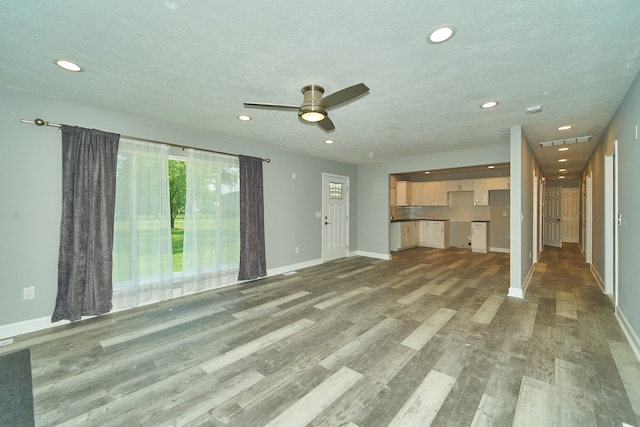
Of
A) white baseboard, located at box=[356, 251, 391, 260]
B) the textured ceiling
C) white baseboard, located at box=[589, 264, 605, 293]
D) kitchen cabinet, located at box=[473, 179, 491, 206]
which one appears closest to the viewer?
the textured ceiling

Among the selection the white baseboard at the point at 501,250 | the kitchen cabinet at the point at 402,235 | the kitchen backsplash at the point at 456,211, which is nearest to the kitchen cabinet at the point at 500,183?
the kitchen backsplash at the point at 456,211

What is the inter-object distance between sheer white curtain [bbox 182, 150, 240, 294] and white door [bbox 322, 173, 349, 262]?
7.56 feet

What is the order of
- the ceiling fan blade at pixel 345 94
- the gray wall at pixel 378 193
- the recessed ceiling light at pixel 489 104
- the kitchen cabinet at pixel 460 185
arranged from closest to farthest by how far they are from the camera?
the ceiling fan blade at pixel 345 94 → the recessed ceiling light at pixel 489 104 → the gray wall at pixel 378 193 → the kitchen cabinet at pixel 460 185

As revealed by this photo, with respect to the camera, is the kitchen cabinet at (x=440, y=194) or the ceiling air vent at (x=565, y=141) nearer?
the ceiling air vent at (x=565, y=141)

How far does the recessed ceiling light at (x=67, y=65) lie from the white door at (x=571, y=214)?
40.7 ft

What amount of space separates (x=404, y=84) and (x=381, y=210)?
14.6 ft

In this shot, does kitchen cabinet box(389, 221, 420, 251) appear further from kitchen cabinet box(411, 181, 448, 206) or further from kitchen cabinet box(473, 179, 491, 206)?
kitchen cabinet box(473, 179, 491, 206)

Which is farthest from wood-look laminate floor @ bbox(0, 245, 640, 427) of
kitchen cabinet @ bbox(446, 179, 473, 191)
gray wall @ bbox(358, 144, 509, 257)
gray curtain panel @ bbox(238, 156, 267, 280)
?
kitchen cabinet @ bbox(446, 179, 473, 191)

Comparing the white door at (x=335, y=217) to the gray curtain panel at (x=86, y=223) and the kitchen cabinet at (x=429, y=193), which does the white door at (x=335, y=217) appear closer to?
the kitchen cabinet at (x=429, y=193)

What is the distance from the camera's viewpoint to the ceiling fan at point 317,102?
2.08 metres

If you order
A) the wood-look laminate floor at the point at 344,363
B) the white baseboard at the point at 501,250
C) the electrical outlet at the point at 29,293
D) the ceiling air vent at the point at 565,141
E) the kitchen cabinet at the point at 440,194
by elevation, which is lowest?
the wood-look laminate floor at the point at 344,363

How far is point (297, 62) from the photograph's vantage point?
2078 millimetres

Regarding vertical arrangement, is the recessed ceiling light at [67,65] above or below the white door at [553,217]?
above

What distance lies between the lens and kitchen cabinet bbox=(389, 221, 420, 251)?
786cm
